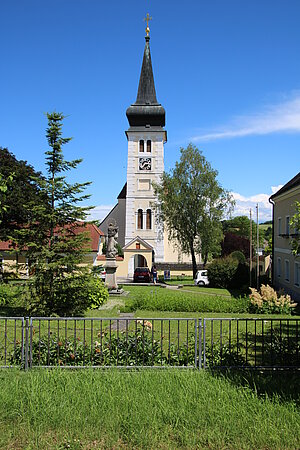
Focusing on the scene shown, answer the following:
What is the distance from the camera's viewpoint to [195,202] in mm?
35938

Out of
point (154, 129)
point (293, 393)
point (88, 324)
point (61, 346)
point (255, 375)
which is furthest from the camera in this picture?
point (154, 129)

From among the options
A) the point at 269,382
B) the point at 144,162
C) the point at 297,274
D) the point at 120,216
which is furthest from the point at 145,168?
the point at 269,382

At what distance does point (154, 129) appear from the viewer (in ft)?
150

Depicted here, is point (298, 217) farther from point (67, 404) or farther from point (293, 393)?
point (67, 404)

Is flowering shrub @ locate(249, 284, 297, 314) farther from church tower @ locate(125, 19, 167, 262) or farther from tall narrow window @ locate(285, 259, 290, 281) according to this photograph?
church tower @ locate(125, 19, 167, 262)

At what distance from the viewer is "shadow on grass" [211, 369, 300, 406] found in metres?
6.38

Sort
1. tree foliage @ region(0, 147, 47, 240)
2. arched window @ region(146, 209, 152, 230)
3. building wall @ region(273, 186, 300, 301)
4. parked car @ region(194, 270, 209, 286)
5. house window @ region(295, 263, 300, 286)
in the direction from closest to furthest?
house window @ region(295, 263, 300, 286) → building wall @ region(273, 186, 300, 301) → tree foliage @ region(0, 147, 47, 240) → parked car @ region(194, 270, 209, 286) → arched window @ region(146, 209, 152, 230)

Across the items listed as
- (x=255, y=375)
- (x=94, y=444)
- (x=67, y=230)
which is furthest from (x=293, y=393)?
(x=67, y=230)

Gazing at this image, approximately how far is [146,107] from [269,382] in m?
41.7

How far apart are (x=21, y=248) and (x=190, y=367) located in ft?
27.8

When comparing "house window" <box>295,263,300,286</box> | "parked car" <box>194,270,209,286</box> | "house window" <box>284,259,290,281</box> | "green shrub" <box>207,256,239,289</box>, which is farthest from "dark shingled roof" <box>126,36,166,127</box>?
"house window" <box>295,263,300,286</box>

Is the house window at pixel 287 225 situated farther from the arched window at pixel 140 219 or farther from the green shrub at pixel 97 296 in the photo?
the arched window at pixel 140 219

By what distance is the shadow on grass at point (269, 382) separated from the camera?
6.38m

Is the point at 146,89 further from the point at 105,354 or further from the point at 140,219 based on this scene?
the point at 105,354
